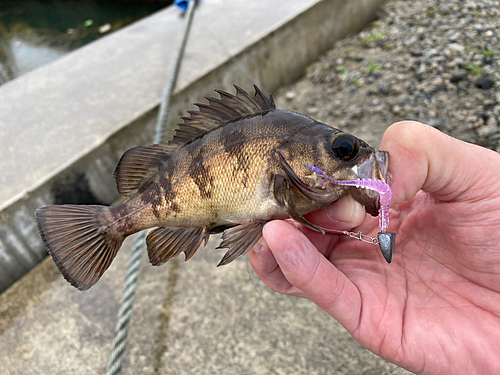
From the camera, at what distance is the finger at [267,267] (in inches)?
57.4

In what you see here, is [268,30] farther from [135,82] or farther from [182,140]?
[182,140]

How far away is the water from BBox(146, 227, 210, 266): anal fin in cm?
743

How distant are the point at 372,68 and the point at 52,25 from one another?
387 inches

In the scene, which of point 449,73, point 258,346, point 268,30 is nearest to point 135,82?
point 268,30

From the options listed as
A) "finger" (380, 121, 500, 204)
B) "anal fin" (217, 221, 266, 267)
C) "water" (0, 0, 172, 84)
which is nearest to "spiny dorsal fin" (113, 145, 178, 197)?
"anal fin" (217, 221, 266, 267)

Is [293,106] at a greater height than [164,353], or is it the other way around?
[164,353]

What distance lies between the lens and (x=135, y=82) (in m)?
3.59

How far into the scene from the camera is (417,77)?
3.43 metres

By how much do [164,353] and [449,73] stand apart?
3463mm

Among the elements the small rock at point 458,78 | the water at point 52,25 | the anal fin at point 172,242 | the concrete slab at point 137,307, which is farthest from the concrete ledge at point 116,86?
the water at point 52,25

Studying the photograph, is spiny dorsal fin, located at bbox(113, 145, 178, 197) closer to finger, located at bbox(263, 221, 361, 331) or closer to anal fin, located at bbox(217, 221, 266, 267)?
anal fin, located at bbox(217, 221, 266, 267)

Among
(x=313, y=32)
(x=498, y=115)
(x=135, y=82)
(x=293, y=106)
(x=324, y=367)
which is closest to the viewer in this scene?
(x=324, y=367)

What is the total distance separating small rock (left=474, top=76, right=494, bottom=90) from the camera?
2.96m

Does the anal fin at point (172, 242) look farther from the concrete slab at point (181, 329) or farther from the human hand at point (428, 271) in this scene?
the concrete slab at point (181, 329)
